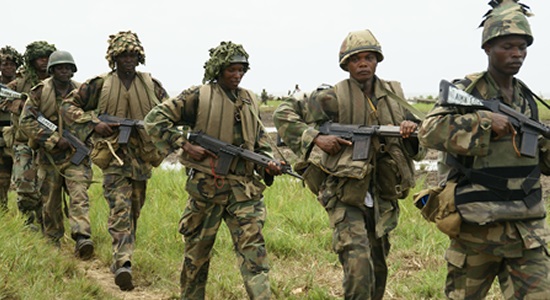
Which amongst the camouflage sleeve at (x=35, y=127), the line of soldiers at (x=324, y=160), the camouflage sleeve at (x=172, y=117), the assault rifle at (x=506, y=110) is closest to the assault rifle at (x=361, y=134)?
the line of soldiers at (x=324, y=160)

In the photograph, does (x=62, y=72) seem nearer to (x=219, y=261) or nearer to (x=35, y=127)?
(x=35, y=127)

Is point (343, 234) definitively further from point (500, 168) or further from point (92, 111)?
point (92, 111)

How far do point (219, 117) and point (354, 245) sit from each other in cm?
144

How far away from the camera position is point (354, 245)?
16.5 ft

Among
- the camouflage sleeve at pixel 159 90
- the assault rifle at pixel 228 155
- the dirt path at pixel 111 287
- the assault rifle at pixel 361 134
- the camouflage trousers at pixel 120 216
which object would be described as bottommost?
the dirt path at pixel 111 287

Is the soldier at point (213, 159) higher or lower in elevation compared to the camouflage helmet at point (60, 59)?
lower

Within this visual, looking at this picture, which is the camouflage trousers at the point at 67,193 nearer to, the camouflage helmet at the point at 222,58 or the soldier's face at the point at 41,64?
the soldier's face at the point at 41,64

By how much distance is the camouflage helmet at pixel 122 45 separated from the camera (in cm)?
700

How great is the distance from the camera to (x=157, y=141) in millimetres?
5770

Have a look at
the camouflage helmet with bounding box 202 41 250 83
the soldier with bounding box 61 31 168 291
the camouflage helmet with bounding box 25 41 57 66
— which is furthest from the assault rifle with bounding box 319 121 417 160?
the camouflage helmet with bounding box 25 41 57 66

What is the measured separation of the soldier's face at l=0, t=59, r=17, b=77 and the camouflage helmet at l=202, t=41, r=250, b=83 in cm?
537

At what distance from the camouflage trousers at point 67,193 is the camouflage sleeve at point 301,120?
2899 mm

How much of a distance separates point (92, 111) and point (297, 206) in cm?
294

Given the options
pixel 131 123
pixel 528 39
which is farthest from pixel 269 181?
pixel 528 39
